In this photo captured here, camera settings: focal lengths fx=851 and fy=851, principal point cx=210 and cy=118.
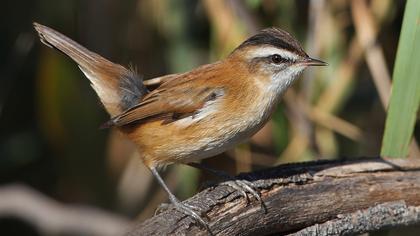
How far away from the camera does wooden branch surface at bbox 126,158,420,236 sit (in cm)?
429

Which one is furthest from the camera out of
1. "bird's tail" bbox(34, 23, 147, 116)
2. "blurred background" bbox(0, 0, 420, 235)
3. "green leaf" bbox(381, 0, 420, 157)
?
"blurred background" bbox(0, 0, 420, 235)

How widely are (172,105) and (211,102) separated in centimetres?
23

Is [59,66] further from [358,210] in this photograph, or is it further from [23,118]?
[358,210]

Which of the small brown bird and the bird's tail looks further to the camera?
the bird's tail

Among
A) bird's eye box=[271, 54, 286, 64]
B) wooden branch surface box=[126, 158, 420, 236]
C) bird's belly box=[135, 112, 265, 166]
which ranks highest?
bird's eye box=[271, 54, 286, 64]

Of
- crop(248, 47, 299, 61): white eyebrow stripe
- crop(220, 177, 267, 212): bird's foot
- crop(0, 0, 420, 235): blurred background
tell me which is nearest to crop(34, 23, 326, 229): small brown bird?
crop(248, 47, 299, 61): white eyebrow stripe

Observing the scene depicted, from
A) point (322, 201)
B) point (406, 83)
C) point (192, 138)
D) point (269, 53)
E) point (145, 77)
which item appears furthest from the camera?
point (145, 77)

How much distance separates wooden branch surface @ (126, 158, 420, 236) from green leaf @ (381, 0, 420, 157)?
30cm

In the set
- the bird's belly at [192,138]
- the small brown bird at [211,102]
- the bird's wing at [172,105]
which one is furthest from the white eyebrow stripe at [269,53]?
the bird's belly at [192,138]

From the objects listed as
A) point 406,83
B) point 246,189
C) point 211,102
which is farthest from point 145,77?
point 406,83

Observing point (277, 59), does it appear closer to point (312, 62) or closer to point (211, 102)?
point (312, 62)

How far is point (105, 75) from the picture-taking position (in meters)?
5.14

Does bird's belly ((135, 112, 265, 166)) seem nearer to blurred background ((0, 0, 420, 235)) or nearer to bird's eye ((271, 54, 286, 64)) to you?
bird's eye ((271, 54, 286, 64))

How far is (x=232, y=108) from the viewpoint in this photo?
15.5 ft
